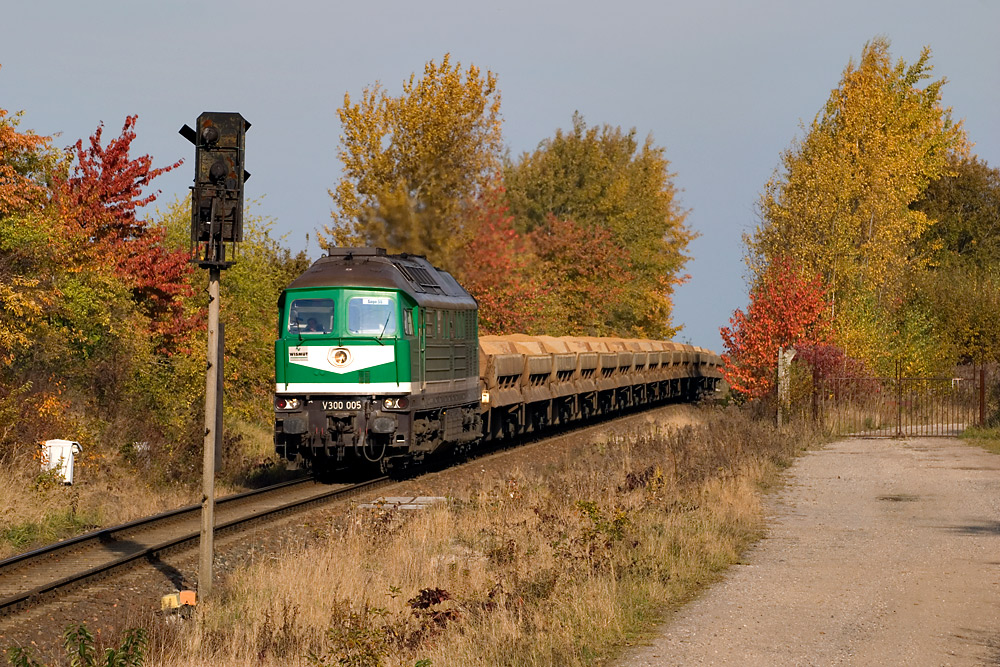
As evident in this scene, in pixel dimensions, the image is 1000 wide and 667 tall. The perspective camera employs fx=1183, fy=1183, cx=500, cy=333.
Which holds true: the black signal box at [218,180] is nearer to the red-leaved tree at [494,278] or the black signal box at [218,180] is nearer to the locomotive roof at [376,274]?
the locomotive roof at [376,274]

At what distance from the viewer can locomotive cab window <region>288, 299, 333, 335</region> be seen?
18656mm

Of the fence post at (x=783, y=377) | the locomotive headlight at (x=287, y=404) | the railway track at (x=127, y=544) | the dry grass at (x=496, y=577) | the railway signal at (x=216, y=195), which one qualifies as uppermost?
the railway signal at (x=216, y=195)

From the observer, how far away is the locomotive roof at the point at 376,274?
1862 cm

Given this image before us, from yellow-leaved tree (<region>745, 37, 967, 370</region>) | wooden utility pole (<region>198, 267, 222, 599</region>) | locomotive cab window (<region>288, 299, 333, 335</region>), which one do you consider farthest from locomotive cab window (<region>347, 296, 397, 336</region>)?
yellow-leaved tree (<region>745, 37, 967, 370</region>)

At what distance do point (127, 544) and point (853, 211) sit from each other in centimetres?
2803

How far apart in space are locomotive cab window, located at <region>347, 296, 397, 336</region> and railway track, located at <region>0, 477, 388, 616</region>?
2.58 m

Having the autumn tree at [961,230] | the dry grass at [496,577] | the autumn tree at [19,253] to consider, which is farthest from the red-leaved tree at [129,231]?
the autumn tree at [961,230]

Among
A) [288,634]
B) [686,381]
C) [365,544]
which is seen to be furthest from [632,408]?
[288,634]

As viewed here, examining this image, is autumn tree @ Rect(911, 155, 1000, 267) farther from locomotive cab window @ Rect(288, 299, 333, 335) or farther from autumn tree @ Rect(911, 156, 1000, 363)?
locomotive cab window @ Rect(288, 299, 333, 335)

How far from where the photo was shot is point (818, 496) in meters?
17.0

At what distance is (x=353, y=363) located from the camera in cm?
1844

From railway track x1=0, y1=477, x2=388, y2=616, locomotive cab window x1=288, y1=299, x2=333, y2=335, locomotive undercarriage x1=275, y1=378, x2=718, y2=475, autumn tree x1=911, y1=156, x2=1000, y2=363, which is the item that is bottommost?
railway track x1=0, y1=477, x2=388, y2=616

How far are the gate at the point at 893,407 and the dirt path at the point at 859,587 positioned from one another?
30.9 feet

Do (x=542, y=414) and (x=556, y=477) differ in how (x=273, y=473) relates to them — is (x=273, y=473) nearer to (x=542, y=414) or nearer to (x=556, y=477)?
(x=556, y=477)
